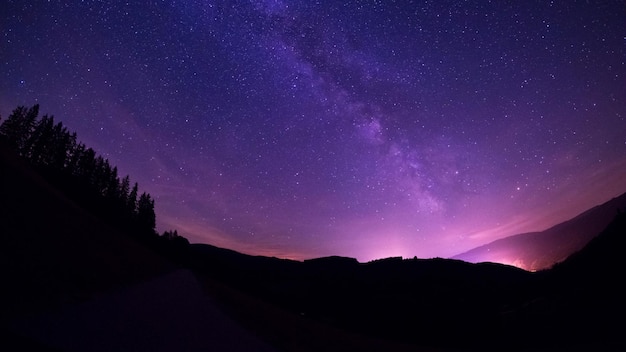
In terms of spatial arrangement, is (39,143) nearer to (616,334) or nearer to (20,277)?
(20,277)

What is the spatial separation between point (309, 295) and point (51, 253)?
30460mm

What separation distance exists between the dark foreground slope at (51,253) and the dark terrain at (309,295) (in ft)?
0.09

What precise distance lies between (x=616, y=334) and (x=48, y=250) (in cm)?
2243

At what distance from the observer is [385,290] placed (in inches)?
1571

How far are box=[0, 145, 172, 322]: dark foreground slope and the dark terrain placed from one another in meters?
0.03

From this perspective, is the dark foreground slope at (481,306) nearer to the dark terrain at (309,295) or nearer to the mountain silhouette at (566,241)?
the dark terrain at (309,295)

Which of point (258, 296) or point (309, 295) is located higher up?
point (258, 296)

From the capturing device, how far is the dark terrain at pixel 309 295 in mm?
6512

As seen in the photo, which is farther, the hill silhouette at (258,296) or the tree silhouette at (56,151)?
the tree silhouette at (56,151)

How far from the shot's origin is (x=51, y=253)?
710cm

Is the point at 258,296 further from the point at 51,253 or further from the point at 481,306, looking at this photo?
the point at 481,306

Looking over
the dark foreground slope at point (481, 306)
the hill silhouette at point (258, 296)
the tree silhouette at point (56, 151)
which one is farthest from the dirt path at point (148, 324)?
the tree silhouette at point (56, 151)

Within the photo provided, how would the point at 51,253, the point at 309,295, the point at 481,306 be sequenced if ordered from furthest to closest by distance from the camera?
the point at 309,295, the point at 481,306, the point at 51,253

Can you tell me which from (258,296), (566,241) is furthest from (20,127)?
(566,241)
